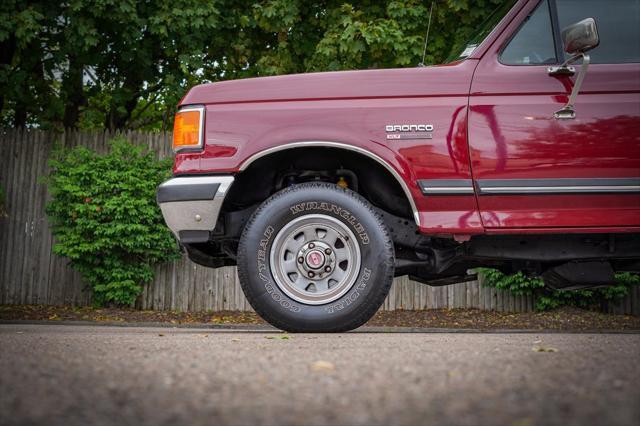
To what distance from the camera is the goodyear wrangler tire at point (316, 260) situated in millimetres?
4602

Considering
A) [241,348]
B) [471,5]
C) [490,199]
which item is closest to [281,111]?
[490,199]

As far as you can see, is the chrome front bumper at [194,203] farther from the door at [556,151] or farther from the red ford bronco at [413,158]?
the door at [556,151]

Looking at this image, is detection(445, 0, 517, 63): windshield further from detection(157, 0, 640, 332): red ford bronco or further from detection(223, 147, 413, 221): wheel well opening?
detection(223, 147, 413, 221): wheel well opening

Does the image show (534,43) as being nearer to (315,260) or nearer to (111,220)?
(315,260)

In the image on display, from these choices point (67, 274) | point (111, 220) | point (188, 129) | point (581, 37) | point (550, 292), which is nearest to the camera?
point (581, 37)

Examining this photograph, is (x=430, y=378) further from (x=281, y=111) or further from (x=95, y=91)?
(x=95, y=91)

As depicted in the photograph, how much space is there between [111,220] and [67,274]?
147 cm

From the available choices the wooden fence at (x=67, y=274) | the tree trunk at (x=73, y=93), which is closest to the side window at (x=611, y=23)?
the wooden fence at (x=67, y=274)

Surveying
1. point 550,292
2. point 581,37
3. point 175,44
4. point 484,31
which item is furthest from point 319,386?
point 175,44

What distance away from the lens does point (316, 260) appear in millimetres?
4656

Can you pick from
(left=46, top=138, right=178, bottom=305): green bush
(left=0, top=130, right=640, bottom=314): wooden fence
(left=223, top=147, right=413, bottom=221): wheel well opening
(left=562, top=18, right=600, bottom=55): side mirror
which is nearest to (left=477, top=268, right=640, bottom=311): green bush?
(left=0, top=130, right=640, bottom=314): wooden fence

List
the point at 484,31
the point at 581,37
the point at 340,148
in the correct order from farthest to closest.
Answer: the point at 484,31 → the point at 340,148 → the point at 581,37

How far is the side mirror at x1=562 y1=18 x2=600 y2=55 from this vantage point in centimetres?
437

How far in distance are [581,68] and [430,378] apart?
2.78 meters
